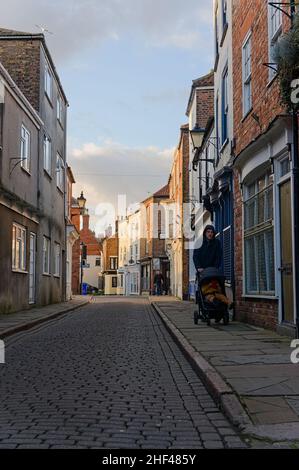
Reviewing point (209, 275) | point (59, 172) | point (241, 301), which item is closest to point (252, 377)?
point (209, 275)

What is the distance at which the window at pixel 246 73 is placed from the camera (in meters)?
12.6

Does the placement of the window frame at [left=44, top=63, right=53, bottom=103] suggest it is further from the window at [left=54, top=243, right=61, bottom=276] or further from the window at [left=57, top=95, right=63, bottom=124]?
the window at [left=54, top=243, right=61, bottom=276]

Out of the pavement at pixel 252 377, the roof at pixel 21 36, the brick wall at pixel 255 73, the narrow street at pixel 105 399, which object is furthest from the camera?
the roof at pixel 21 36

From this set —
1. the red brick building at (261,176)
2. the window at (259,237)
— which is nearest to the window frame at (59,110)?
the red brick building at (261,176)

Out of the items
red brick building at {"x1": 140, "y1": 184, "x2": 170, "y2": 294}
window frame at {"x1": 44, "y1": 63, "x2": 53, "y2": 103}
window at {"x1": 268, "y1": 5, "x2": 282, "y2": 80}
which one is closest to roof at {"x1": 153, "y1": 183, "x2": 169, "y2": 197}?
red brick building at {"x1": 140, "y1": 184, "x2": 170, "y2": 294}

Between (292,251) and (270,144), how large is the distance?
213 centimetres

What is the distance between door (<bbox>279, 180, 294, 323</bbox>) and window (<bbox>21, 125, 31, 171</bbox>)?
1051 centimetres

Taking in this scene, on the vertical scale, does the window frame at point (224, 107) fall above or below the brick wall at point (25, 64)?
below

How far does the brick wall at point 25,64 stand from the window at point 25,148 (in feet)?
7.72

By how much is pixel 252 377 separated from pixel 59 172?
2151 centimetres

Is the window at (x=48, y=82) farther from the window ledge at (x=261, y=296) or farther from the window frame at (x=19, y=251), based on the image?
the window ledge at (x=261, y=296)

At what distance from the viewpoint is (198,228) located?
25.5 meters

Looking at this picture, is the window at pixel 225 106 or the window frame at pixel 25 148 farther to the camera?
the window frame at pixel 25 148
